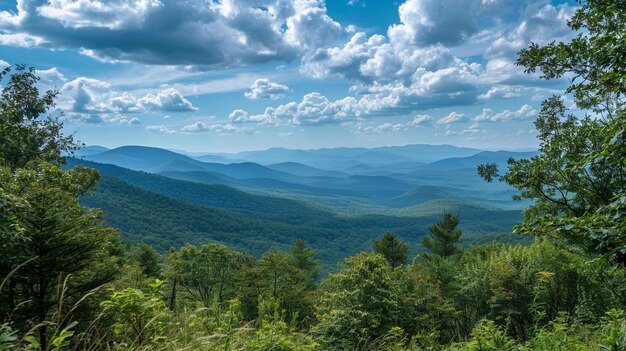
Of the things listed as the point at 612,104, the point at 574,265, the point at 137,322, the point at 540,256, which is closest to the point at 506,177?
the point at 612,104

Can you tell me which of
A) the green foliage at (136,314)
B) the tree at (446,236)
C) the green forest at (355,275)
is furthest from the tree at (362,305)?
the tree at (446,236)

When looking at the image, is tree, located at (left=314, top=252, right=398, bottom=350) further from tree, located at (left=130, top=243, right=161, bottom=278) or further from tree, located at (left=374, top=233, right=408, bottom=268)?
tree, located at (left=130, top=243, right=161, bottom=278)

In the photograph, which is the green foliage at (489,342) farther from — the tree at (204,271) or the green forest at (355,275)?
the tree at (204,271)

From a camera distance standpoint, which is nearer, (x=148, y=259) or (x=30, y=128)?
(x=30, y=128)

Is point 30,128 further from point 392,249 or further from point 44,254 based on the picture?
point 392,249

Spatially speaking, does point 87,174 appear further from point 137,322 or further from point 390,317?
point 137,322

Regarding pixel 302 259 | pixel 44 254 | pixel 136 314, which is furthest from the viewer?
pixel 302 259

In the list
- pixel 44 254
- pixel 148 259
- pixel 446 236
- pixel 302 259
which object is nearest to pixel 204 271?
pixel 148 259
